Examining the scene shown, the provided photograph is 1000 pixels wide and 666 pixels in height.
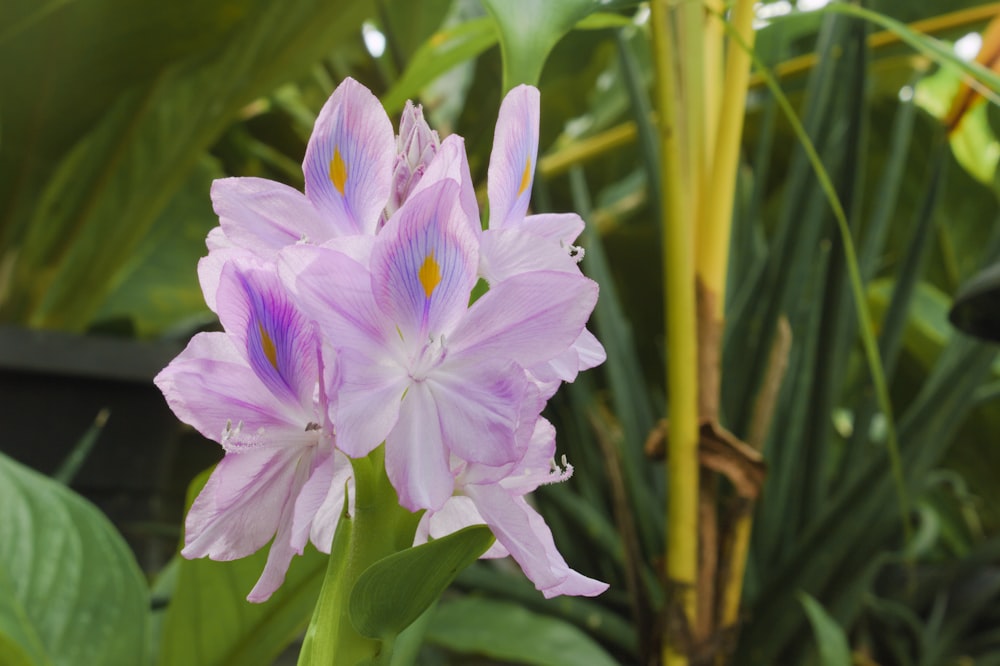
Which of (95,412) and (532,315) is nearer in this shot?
(532,315)

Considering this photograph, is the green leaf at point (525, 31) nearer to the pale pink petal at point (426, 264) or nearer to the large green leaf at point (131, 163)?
the pale pink petal at point (426, 264)

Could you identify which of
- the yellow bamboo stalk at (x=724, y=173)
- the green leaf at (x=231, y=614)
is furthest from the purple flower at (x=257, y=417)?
the yellow bamboo stalk at (x=724, y=173)

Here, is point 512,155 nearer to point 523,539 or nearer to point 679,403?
point 523,539

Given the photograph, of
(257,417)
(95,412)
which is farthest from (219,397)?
(95,412)

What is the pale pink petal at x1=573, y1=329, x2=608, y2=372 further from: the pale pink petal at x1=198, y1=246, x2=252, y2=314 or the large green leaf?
the large green leaf

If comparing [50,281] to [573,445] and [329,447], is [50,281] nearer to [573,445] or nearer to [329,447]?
[573,445]

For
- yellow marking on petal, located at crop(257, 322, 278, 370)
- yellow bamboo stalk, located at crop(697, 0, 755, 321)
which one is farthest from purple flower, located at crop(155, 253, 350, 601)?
yellow bamboo stalk, located at crop(697, 0, 755, 321)
